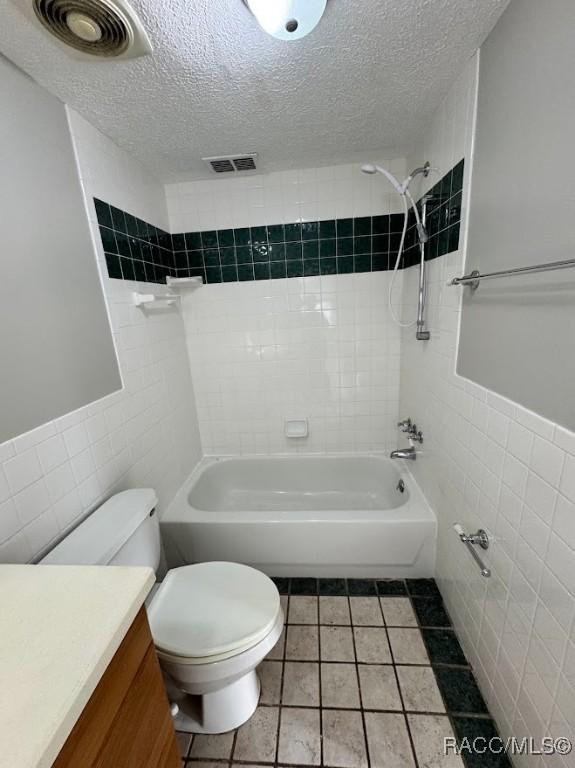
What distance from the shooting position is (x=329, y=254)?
6.68ft

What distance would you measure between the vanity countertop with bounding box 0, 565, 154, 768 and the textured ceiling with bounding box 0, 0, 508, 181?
1406 millimetres

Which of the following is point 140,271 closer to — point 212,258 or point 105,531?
point 212,258

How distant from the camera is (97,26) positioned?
0.88 m

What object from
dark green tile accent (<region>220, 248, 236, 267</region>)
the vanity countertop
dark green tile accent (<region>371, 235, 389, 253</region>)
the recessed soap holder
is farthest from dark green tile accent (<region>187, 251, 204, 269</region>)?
the vanity countertop

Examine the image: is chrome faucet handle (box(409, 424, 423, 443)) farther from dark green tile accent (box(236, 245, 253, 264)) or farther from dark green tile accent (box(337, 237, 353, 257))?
dark green tile accent (box(236, 245, 253, 264))

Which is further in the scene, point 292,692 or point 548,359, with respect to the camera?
point 292,692

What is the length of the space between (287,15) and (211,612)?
1.83 metres

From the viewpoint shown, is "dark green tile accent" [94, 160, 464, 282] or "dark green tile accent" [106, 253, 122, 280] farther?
"dark green tile accent" [94, 160, 464, 282]

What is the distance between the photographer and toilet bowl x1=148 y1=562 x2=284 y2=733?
955mm

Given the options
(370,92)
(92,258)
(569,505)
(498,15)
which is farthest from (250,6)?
(569,505)

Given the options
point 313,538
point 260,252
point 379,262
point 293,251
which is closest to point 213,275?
point 260,252

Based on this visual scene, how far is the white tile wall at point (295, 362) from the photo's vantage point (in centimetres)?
212

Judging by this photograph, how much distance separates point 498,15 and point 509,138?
1.24ft

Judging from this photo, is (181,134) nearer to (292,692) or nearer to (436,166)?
(436,166)
